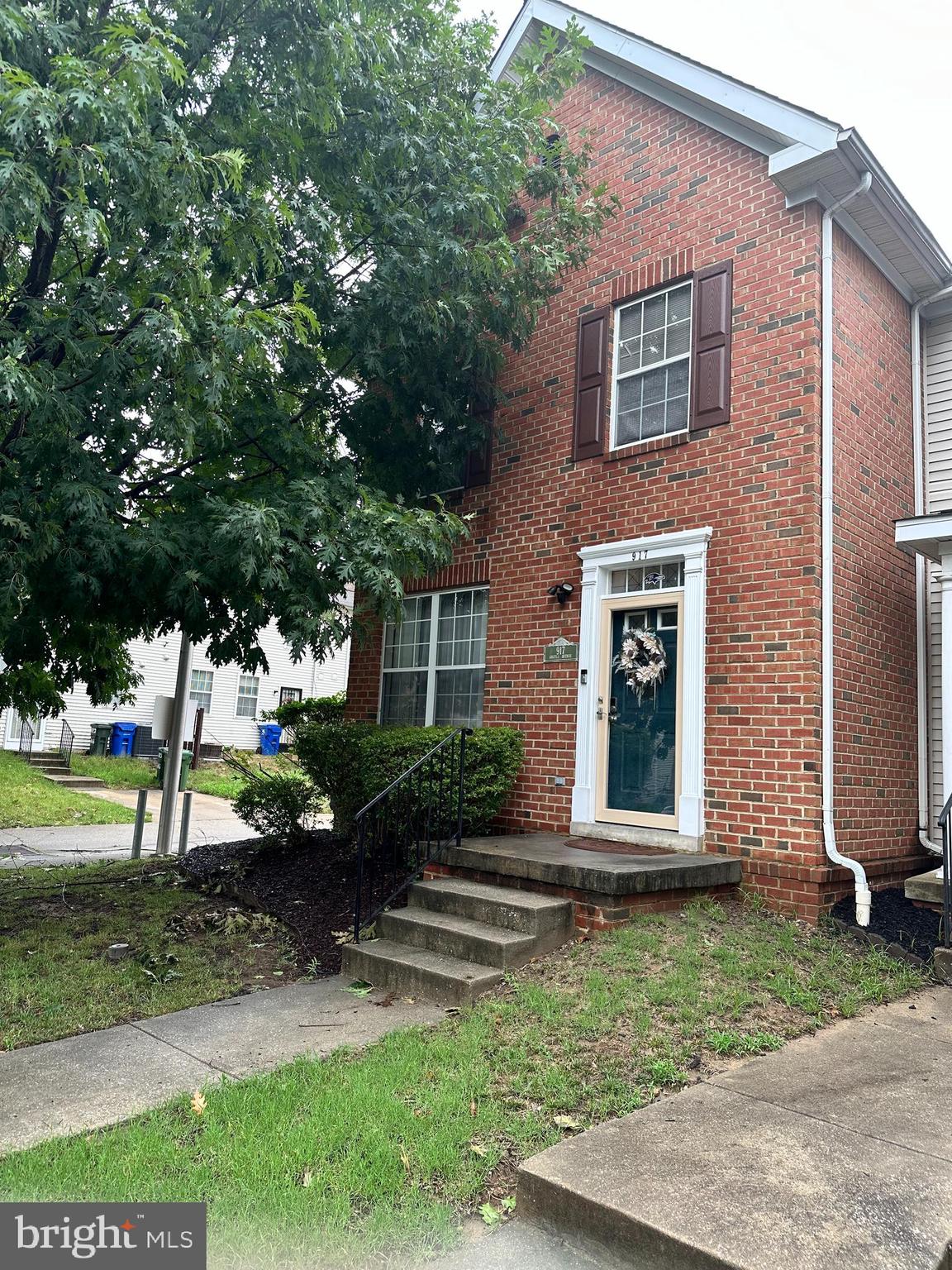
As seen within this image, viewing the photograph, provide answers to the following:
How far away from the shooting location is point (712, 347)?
7.65 m

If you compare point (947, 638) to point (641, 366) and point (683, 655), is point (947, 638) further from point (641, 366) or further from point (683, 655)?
point (641, 366)

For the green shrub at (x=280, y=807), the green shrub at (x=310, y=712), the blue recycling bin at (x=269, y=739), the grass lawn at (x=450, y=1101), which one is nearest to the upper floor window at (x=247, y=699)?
the blue recycling bin at (x=269, y=739)

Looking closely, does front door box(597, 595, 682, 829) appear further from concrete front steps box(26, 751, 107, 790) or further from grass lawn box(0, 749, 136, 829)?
concrete front steps box(26, 751, 107, 790)

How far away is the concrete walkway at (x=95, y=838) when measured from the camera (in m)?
11.1

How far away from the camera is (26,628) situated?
6801 mm

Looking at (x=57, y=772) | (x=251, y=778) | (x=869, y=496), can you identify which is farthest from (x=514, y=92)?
(x=57, y=772)

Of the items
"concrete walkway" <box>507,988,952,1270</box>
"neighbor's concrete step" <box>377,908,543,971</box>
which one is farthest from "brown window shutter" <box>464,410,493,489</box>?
"concrete walkway" <box>507,988,952,1270</box>

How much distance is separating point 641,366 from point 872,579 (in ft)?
9.19

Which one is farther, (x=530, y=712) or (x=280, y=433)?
(x=530, y=712)

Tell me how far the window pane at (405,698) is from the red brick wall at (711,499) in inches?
41.9

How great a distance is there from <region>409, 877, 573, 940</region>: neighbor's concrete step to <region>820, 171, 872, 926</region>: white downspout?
6.89ft

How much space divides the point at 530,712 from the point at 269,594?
3009 mm

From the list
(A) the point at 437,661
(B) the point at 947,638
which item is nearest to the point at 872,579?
(B) the point at 947,638

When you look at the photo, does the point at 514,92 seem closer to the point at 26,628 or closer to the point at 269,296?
the point at 269,296
